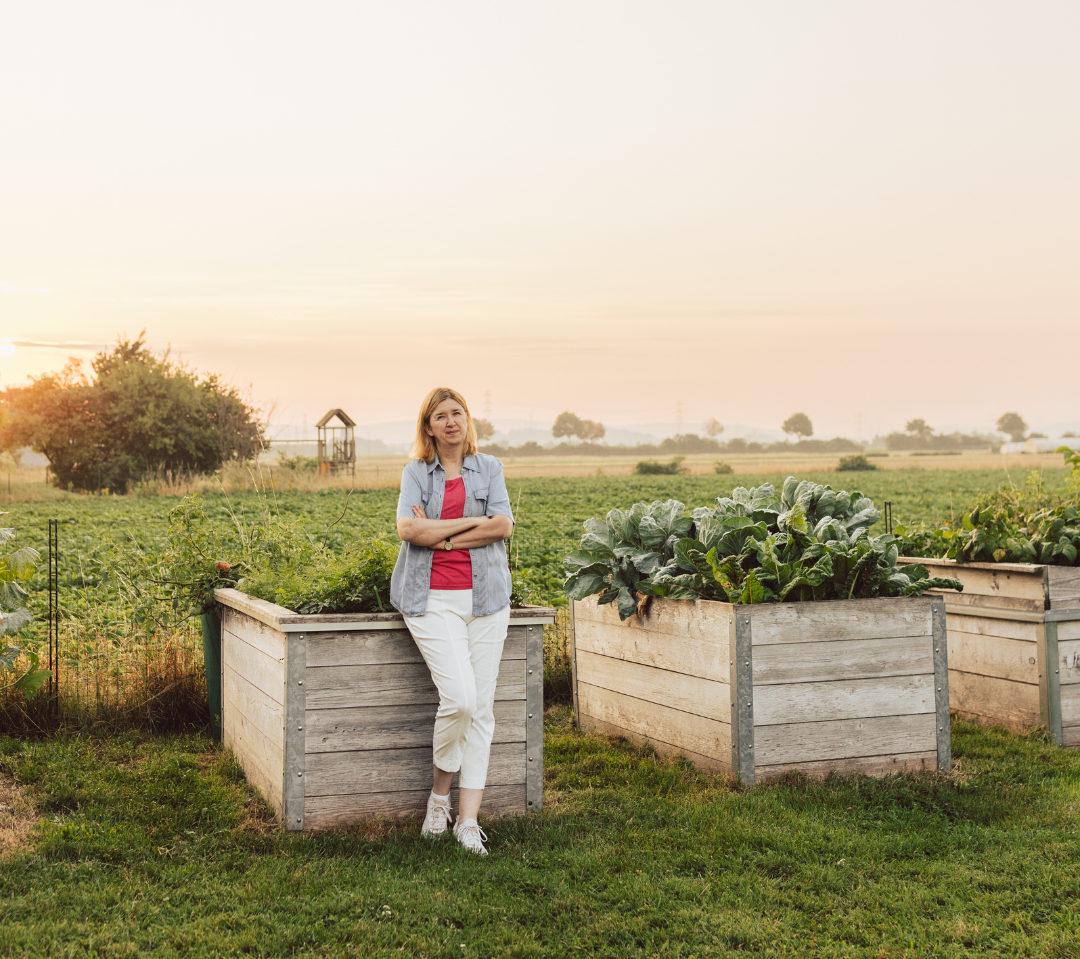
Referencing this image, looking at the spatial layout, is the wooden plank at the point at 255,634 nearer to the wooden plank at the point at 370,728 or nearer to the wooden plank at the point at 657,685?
the wooden plank at the point at 370,728

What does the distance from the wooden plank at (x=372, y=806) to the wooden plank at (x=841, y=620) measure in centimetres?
151

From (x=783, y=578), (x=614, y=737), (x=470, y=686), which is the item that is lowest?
(x=614, y=737)

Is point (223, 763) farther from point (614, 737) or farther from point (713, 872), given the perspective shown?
point (713, 872)

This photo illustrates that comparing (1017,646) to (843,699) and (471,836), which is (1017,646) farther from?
(471,836)

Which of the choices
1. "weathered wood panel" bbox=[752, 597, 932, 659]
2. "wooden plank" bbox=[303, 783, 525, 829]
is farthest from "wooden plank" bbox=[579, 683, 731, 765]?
"wooden plank" bbox=[303, 783, 525, 829]

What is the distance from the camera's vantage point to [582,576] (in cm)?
568

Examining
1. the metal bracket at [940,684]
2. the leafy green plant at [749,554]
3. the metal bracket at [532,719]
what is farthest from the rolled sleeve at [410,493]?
the metal bracket at [940,684]

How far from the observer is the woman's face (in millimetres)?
4246

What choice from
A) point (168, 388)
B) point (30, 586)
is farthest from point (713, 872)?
point (168, 388)

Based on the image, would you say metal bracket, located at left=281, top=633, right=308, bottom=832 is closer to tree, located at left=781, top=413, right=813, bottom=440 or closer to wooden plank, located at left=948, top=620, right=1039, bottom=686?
wooden plank, located at left=948, top=620, right=1039, bottom=686

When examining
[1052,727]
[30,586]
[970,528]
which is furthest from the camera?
[30,586]

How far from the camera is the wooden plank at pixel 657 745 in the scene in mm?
4891

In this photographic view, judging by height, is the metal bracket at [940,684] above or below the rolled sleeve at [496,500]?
below

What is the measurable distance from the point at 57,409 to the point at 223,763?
41.1 meters
